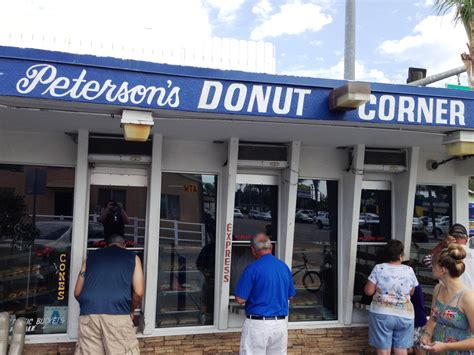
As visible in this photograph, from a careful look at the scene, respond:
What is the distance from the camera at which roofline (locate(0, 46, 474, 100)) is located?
3.47 m

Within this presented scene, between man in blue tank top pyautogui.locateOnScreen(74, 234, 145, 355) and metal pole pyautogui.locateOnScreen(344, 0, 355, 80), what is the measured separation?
5899mm

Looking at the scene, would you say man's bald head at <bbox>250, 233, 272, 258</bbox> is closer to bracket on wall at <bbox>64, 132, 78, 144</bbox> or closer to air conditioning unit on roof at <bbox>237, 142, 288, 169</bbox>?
air conditioning unit on roof at <bbox>237, 142, 288, 169</bbox>

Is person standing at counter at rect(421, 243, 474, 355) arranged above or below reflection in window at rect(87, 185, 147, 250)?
below

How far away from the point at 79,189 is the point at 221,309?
6.81 feet

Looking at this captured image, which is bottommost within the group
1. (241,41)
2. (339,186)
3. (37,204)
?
(37,204)

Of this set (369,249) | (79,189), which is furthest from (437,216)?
(79,189)

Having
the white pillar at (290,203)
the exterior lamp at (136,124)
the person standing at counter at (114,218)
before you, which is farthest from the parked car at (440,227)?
the exterior lamp at (136,124)

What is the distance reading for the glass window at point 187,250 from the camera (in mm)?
5367

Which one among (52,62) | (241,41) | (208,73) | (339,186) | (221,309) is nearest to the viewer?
(52,62)

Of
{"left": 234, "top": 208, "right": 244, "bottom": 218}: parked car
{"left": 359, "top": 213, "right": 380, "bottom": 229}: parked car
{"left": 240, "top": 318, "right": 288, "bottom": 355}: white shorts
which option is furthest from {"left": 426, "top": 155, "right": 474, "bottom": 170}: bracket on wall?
{"left": 240, "top": 318, "right": 288, "bottom": 355}: white shorts

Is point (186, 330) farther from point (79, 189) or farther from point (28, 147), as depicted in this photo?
point (28, 147)

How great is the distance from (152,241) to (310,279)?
7.13ft

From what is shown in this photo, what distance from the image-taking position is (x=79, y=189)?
4.82 metres

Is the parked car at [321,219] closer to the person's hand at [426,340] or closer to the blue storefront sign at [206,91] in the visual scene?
the blue storefront sign at [206,91]
